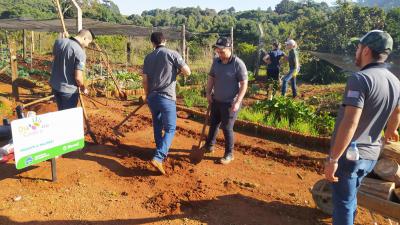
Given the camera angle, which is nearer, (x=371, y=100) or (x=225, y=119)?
(x=371, y=100)

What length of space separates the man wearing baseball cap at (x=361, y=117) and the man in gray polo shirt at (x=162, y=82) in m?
2.60

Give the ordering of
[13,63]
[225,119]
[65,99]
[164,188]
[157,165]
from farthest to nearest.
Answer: [13,63]
[225,119]
[65,99]
[157,165]
[164,188]

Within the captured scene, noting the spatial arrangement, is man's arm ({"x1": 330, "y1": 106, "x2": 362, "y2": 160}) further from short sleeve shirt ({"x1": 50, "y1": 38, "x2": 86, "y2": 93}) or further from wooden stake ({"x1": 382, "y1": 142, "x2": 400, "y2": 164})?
short sleeve shirt ({"x1": 50, "y1": 38, "x2": 86, "y2": 93})

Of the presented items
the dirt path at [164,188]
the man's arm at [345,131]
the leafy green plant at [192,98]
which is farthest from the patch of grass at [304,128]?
the man's arm at [345,131]

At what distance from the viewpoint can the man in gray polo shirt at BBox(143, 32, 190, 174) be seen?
500 centimetres

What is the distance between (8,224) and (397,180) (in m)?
3.69

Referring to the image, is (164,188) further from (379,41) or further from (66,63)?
(379,41)

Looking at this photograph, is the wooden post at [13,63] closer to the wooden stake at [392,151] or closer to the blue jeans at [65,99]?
the blue jeans at [65,99]

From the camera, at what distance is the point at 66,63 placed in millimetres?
5098

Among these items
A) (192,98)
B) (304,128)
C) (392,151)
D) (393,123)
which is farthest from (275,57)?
(393,123)

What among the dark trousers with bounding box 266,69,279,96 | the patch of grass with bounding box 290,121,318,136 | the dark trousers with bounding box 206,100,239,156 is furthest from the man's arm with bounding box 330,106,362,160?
the dark trousers with bounding box 266,69,279,96

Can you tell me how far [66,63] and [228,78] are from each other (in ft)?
7.12

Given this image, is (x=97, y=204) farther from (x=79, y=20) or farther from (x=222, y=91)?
(x=79, y=20)

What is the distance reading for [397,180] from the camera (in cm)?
352
